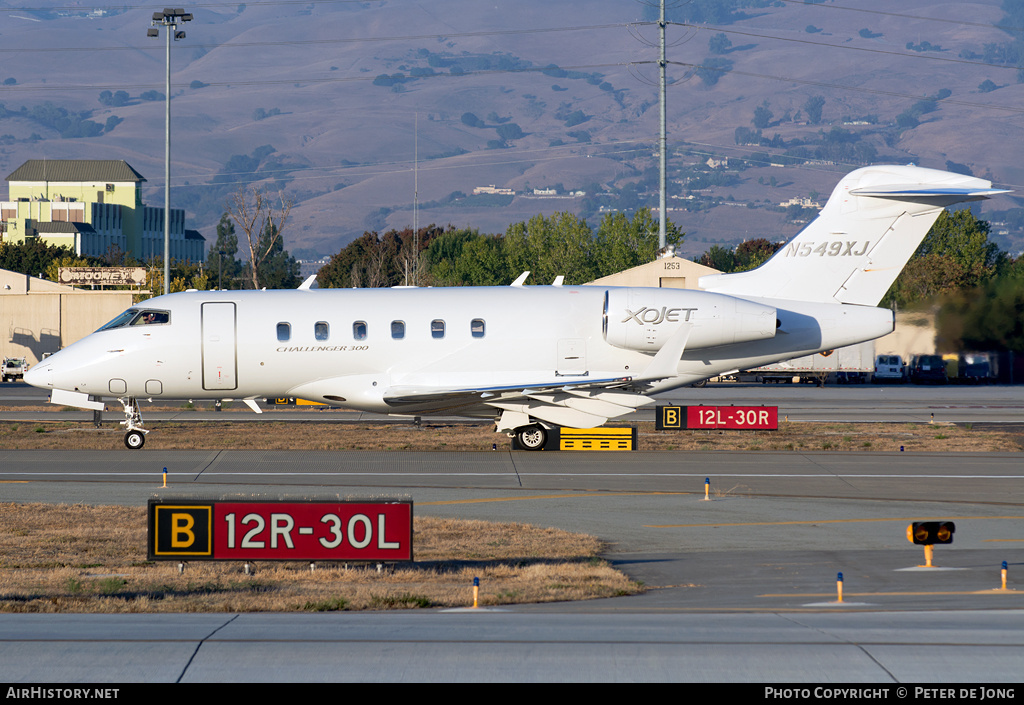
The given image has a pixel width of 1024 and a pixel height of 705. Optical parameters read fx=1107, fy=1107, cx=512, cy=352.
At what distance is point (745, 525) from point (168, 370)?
16965 mm

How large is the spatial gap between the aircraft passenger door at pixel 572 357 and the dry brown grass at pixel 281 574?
35.4 feet

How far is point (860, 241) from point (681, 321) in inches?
236

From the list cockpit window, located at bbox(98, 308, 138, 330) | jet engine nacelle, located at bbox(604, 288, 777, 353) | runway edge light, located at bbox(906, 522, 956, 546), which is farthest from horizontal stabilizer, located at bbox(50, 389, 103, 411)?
runway edge light, located at bbox(906, 522, 956, 546)

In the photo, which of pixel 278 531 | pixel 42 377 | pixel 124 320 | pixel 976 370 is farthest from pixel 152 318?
pixel 976 370

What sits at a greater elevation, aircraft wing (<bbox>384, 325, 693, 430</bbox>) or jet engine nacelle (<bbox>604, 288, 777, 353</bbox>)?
jet engine nacelle (<bbox>604, 288, 777, 353</bbox>)

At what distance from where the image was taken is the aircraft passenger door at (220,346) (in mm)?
29547

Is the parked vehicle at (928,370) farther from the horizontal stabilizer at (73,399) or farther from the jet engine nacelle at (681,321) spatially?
the horizontal stabilizer at (73,399)

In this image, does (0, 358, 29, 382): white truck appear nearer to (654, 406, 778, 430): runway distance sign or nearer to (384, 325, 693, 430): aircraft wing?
(384, 325, 693, 430): aircraft wing

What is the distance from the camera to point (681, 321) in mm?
29172

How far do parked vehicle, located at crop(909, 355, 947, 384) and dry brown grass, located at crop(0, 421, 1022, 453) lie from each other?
32016mm

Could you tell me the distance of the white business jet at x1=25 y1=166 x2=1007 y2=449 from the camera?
29.2 m

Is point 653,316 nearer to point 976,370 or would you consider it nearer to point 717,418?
point 717,418
